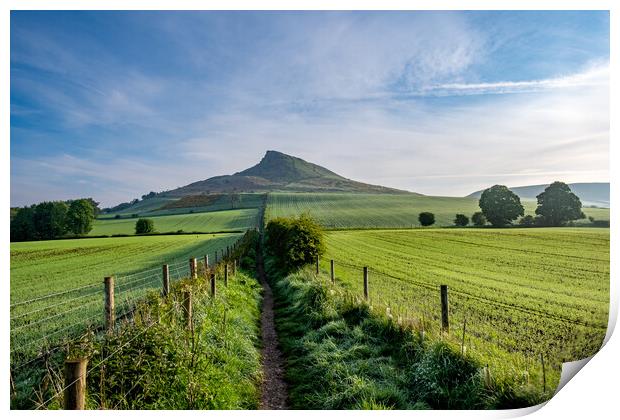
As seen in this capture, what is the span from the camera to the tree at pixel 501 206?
856 inches

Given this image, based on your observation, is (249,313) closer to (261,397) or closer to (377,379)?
(261,397)

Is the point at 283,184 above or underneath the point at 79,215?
above

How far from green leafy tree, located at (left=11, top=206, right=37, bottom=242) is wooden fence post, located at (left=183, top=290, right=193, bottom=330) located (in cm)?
398

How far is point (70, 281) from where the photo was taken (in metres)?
17.2

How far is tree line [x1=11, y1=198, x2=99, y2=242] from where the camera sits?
901 centimetres

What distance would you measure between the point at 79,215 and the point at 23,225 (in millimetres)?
6124

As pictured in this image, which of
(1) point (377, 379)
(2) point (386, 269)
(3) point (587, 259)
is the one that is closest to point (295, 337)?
(1) point (377, 379)

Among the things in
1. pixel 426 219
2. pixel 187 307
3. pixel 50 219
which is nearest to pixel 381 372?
pixel 187 307

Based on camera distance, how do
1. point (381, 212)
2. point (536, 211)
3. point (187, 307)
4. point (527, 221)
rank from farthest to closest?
point (381, 212) → point (527, 221) → point (536, 211) → point (187, 307)

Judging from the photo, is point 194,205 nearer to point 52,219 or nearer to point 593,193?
point 52,219

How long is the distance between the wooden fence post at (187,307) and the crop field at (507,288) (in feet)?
12.3

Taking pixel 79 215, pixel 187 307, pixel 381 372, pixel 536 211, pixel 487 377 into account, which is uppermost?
pixel 79 215
